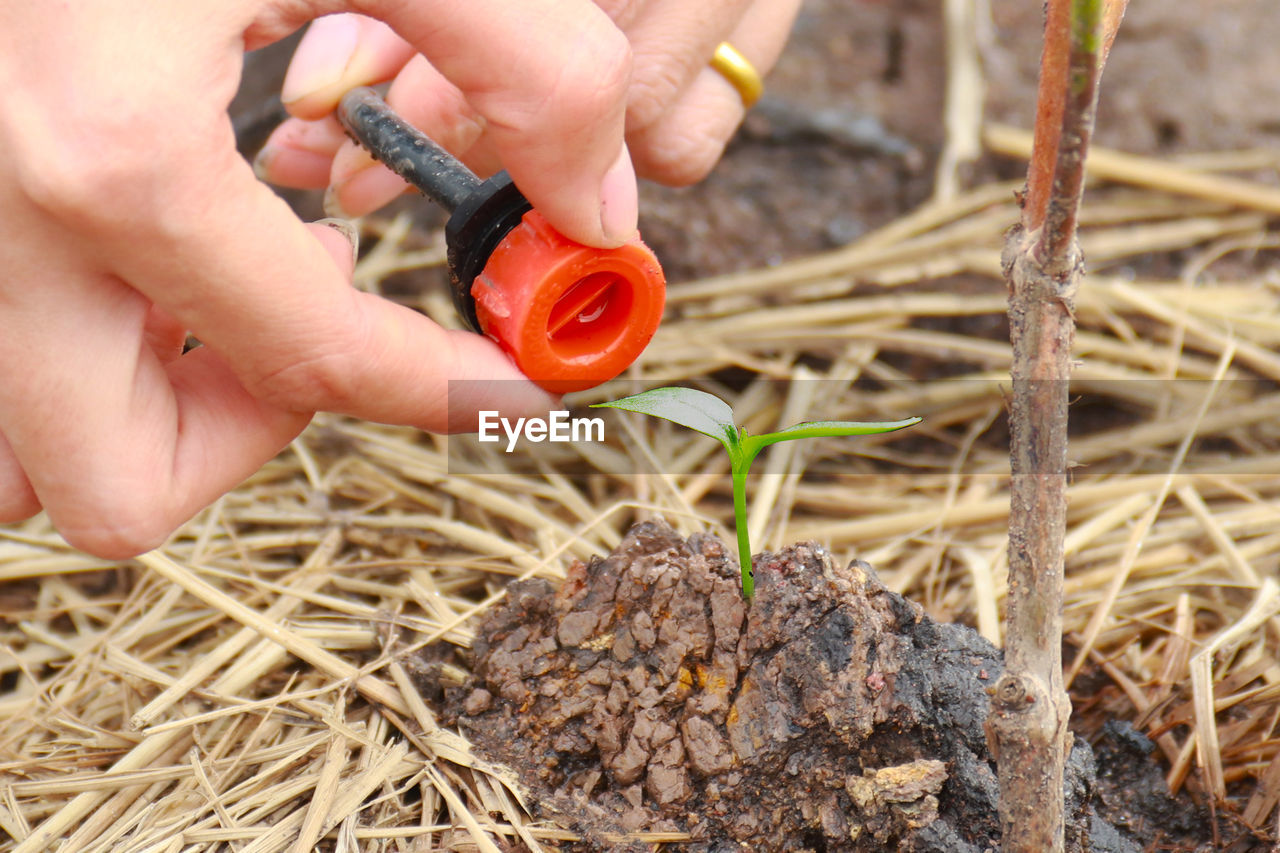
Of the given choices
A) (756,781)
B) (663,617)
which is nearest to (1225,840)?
(756,781)

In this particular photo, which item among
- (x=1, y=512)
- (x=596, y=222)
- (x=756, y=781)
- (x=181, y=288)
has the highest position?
(x=596, y=222)

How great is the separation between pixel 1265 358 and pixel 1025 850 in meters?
1.33

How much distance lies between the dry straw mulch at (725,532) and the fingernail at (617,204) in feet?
1.36

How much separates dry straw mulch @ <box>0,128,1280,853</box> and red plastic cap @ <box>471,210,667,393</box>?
288mm

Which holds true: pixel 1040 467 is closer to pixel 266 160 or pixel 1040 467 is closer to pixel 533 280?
pixel 533 280

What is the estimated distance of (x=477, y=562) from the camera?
53.2 inches

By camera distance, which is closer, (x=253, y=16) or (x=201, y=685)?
(x=253, y=16)

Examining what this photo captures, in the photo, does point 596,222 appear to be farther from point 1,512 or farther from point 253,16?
point 1,512

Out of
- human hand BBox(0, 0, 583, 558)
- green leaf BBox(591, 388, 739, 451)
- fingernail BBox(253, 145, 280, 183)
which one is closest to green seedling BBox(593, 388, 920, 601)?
green leaf BBox(591, 388, 739, 451)

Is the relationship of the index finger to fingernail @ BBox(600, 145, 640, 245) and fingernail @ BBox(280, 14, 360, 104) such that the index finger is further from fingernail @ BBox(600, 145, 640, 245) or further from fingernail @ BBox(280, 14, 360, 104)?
fingernail @ BBox(280, 14, 360, 104)

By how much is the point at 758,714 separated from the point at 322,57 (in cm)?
93

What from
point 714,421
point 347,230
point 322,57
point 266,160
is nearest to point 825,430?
point 714,421

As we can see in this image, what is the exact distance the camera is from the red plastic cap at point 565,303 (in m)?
0.98

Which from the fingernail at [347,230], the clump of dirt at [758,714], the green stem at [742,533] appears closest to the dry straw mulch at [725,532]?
the clump of dirt at [758,714]
